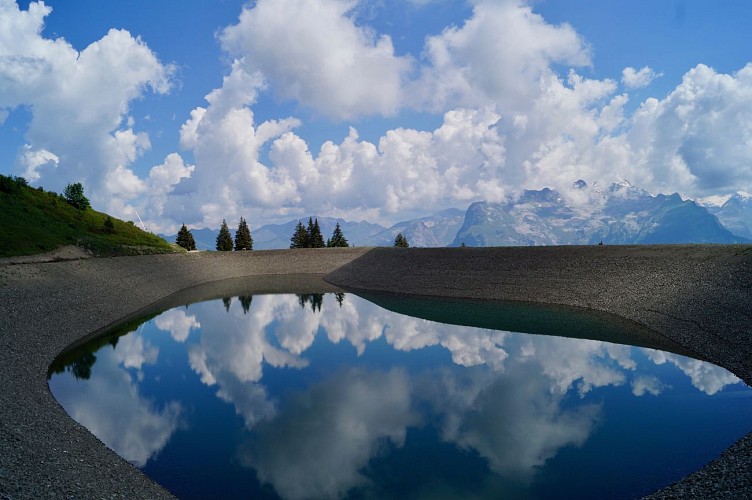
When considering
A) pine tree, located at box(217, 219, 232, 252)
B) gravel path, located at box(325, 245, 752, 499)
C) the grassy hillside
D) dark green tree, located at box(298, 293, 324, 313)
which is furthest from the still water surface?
pine tree, located at box(217, 219, 232, 252)

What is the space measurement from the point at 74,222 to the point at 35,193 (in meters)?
9.79

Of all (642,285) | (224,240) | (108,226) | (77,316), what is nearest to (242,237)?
(224,240)

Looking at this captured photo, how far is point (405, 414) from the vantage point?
18484 mm

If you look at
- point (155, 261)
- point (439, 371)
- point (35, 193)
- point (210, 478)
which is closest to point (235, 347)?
point (439, 371)

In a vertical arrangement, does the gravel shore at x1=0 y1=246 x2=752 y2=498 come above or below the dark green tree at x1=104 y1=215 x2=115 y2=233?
below

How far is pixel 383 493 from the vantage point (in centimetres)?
1259

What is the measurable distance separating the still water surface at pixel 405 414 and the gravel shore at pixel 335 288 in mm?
1731

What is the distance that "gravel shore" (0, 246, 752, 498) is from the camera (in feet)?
37.9

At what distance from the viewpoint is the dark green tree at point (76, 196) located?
244 feet

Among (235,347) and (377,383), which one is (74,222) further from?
(377,383)

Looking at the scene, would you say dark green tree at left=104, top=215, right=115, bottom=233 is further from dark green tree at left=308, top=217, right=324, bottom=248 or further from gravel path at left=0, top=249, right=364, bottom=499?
dark green tree at left=308, top=217, right=324, bottom=248

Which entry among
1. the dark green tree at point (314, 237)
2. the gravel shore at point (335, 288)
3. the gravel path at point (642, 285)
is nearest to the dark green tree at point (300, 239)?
the dark green tree at point (314, 237)

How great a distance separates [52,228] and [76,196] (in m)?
21.1

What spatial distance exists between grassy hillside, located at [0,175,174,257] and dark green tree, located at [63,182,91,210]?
3.80 feet
